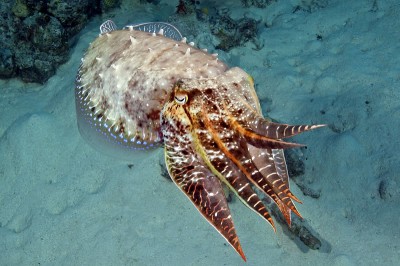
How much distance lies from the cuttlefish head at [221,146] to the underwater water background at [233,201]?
2.86 meters

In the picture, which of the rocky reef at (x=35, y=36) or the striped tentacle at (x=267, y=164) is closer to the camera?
the striped tentacle at (x=267, y=164)

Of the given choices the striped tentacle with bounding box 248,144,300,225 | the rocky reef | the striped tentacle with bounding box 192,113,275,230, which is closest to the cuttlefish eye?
the striped tentacle with bounding box 192,113,275,230

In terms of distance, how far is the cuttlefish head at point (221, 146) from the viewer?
68.9 inches

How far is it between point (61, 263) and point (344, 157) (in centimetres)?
483

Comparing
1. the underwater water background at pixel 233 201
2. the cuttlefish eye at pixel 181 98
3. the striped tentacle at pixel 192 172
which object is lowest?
the underwater water background at pixel 233 201

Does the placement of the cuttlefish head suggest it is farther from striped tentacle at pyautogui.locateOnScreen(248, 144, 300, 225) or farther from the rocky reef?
the rocky reef

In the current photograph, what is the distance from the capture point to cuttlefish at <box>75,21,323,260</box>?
5.84 ft

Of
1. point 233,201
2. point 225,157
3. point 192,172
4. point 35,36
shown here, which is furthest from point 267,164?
point 35,36

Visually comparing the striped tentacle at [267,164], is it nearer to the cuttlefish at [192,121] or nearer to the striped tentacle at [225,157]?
the cuttlefish at [192,121]

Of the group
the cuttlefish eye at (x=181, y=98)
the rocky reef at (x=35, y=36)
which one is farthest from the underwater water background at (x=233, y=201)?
the cuttlefish eye at (x=181, y=98)

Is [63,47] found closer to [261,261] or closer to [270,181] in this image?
[261,261]

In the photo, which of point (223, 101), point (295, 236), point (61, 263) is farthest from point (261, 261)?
point (223, 101)

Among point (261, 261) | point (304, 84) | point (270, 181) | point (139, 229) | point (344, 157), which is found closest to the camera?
point (270, 181)

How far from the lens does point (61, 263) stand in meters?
4.78
